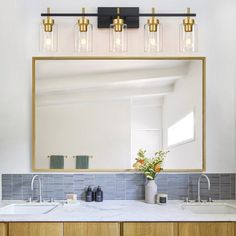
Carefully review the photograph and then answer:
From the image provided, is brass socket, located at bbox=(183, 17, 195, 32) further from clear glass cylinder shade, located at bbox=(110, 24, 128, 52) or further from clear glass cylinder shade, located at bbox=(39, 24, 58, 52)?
clear glass cylinder shade, located at bbox=(39, 24, 58, 52)

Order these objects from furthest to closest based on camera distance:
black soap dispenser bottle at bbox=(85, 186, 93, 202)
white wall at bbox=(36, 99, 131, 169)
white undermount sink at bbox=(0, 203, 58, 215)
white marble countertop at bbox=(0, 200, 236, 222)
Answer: white wall at bbox=(36, 99, 131, 169) < black soap dispenser bottle at bbox=(85, 186, 93, 202) < white undermount sink at bbox=(0, 203, 58, 215) < white marble countertop at bbox=(0, 200, 236, 222)

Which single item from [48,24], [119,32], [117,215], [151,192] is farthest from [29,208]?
[119,32]

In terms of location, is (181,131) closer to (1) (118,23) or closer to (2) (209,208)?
(2) (209,208)

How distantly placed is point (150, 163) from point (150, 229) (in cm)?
64

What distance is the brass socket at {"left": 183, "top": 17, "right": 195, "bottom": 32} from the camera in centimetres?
329

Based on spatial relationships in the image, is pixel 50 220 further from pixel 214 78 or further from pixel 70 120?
pixel 214 78

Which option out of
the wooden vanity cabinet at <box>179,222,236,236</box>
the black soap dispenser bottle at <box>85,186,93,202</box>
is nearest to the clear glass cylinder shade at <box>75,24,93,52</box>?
the black soap dispenser bottle at <box>85,186,93,202</box>

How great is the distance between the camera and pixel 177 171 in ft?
11.1

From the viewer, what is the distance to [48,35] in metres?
3.38

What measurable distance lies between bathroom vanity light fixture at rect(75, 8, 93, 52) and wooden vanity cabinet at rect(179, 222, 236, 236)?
5.23ft

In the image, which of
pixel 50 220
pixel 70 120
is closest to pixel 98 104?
pixel 70 120

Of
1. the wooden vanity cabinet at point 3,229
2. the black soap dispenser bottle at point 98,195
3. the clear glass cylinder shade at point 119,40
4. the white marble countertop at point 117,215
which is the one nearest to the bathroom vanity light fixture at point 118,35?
the clear glass cylinder shade at point 119,40

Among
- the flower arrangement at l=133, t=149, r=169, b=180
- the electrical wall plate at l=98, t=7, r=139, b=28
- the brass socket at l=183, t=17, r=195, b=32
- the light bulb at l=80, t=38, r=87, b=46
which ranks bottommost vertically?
the flower arrangement at l=133, t=149, r=169, b=180

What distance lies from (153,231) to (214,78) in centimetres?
138
